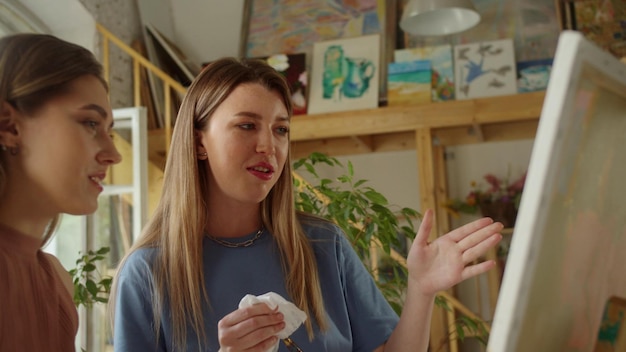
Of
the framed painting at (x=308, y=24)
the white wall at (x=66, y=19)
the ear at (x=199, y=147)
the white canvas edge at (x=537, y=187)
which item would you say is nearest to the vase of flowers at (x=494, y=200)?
the framed painting at (x=308, y=24)

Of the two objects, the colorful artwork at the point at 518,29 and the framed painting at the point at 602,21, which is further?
the colorful artwork at the point at 518,29

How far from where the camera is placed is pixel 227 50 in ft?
20.7

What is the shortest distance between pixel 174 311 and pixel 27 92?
635 mm

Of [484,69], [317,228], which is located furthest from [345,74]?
[317,228]

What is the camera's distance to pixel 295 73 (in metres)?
5.76

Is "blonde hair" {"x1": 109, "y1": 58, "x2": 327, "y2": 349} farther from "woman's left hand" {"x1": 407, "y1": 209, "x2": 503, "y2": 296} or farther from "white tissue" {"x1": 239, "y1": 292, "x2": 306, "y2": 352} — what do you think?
"woman's left hand" {"x1": 407, "y1": 209, "x2": 503, "y2": 296}

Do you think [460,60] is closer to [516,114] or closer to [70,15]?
[516,114]

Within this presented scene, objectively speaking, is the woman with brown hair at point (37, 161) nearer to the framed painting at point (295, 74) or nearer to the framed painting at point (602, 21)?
the framed painting at point (295, 74)

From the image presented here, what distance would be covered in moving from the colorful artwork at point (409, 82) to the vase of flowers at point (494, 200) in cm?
94

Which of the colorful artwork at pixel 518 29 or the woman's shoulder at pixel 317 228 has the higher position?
the colorful artwork at pixel 518 29

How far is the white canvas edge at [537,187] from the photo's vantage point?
1.83ft

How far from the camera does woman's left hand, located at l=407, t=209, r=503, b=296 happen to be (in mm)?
1222

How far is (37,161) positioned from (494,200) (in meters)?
4.96

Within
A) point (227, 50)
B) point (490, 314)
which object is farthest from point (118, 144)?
point (490, 314)
